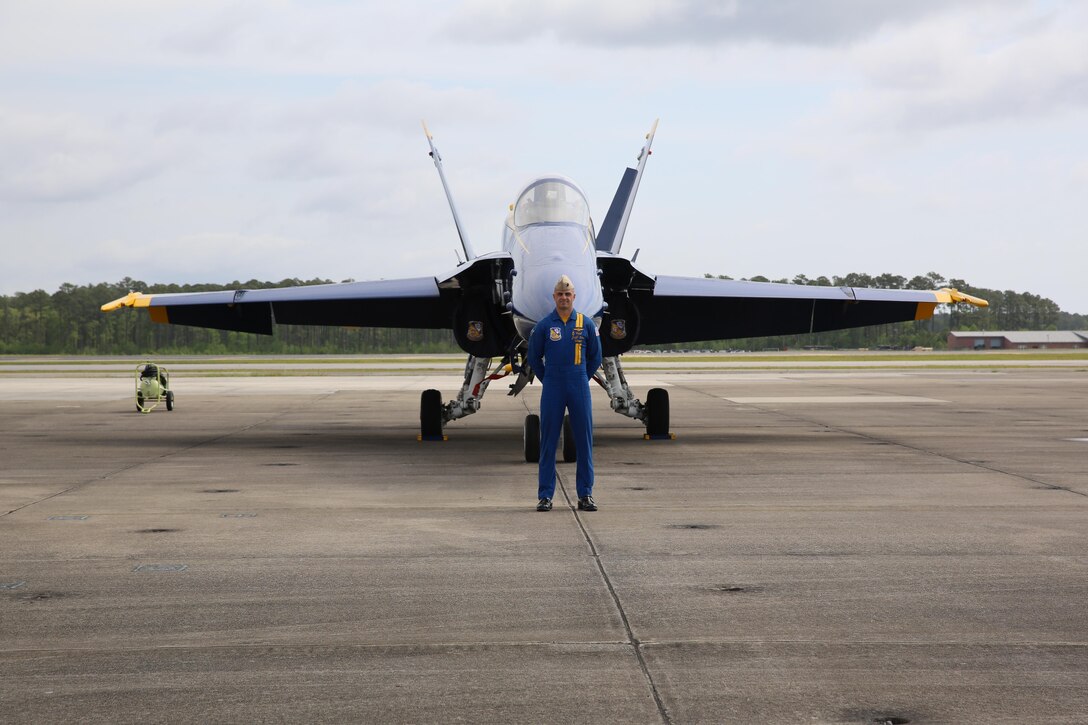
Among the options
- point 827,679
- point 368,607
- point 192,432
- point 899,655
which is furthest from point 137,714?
point 192,432

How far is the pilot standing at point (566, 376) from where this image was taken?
29.8 feet

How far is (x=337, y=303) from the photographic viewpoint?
16.5 meters

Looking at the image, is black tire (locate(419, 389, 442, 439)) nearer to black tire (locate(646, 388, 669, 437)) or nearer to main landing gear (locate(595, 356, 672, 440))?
main landing gear (locate(595, 356, 672, 440))

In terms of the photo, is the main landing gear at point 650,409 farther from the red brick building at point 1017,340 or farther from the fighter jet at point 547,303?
the red brick building at point 1017,340

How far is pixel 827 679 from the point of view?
436 cm

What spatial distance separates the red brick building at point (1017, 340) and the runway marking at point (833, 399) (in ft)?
357

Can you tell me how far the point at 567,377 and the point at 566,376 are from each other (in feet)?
0.05

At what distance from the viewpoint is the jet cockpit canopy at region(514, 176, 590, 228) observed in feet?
43.7

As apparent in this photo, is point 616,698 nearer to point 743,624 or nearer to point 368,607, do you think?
point 743,624

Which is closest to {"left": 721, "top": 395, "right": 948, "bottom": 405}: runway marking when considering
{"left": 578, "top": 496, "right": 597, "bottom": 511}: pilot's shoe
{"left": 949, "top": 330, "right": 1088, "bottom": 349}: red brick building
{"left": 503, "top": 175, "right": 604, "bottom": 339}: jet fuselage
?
{"left": 503, "top": 175, "right": 604, "bottom": 339}: jet fuselage

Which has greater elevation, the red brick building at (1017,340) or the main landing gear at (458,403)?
the main landing gear at (458,403)

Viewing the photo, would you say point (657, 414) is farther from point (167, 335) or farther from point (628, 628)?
point (167, 335)

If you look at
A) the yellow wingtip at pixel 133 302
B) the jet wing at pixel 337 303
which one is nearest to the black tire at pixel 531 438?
the jet wing at pixel 337 303

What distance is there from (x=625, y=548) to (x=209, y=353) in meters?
86.9
